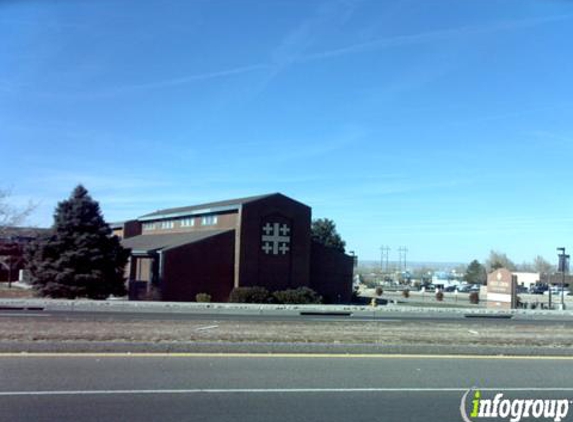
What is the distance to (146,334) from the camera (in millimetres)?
11484

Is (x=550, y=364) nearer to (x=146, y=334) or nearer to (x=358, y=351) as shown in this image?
(x=358, y=351)

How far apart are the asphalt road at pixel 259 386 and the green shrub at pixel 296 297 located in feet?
100

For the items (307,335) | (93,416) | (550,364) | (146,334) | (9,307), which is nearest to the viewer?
(93,416)

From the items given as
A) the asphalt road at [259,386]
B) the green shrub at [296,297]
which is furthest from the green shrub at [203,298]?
the asphalt road at [259,386]

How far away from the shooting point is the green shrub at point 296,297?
4044 cm

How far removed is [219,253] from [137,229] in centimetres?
2244

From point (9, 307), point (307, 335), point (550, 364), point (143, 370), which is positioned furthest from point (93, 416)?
point (9, 307)

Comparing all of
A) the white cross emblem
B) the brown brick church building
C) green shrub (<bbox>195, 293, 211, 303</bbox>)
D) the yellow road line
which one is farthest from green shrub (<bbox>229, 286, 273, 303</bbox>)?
the yellow road line

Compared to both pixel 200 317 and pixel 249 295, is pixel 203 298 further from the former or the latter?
pixel 200 317

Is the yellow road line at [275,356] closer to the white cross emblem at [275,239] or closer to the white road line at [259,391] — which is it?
the white road line at [259,391]

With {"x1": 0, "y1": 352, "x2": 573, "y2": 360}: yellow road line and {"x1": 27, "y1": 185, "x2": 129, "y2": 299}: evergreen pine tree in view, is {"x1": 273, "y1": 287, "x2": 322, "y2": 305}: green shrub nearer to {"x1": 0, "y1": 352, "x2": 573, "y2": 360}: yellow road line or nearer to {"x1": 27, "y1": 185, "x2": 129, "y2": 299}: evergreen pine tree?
{"x1": 27, "y1": 185, "x2": 129, "y2": 299}: evergreen pine tree

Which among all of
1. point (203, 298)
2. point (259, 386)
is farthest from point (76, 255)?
point (259, 386)

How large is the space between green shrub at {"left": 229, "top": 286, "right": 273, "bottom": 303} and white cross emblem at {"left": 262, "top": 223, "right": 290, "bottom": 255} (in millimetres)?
3492

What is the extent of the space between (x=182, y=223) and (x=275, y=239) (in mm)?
11588
